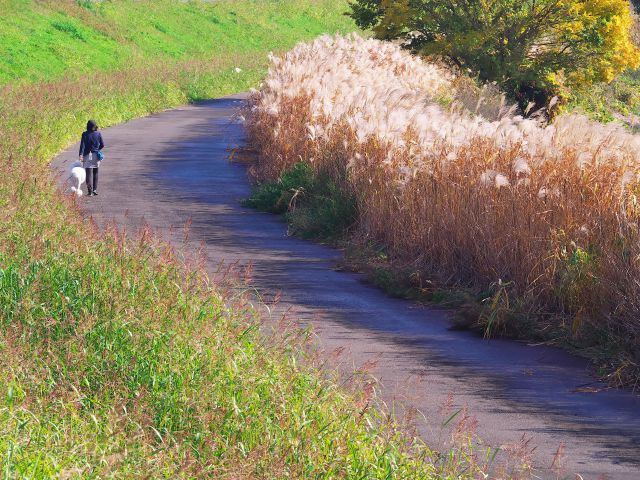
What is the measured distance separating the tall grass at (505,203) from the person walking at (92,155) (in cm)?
333

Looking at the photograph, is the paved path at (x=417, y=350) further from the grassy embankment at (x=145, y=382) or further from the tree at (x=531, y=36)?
the tree at (x=531, y=36)

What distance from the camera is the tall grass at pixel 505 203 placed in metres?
10.6

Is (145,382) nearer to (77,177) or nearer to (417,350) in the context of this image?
(417,350)

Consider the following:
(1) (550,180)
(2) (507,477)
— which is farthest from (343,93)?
(2) (507,477)

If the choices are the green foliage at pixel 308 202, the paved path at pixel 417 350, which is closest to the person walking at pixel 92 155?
the paved path at pixel 417 350

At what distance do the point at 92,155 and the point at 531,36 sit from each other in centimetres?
1219

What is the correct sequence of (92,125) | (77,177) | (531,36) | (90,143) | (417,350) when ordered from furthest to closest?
(531,36)
(90,143)
(92,125)
(77,177)
(417,350)

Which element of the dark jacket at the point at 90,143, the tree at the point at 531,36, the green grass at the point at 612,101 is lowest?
the green grass at the point at 612,101

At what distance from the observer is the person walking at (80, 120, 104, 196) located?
19.0m

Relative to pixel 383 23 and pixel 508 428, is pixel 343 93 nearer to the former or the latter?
→ pixel 383 23

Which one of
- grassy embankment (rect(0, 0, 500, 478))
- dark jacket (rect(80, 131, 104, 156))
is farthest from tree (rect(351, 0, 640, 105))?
grassy embankment (rect(0, 0, 500, 478))

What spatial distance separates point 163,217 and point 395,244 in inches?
173

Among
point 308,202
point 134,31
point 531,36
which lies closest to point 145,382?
point 308,202

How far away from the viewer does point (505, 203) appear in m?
12.3
